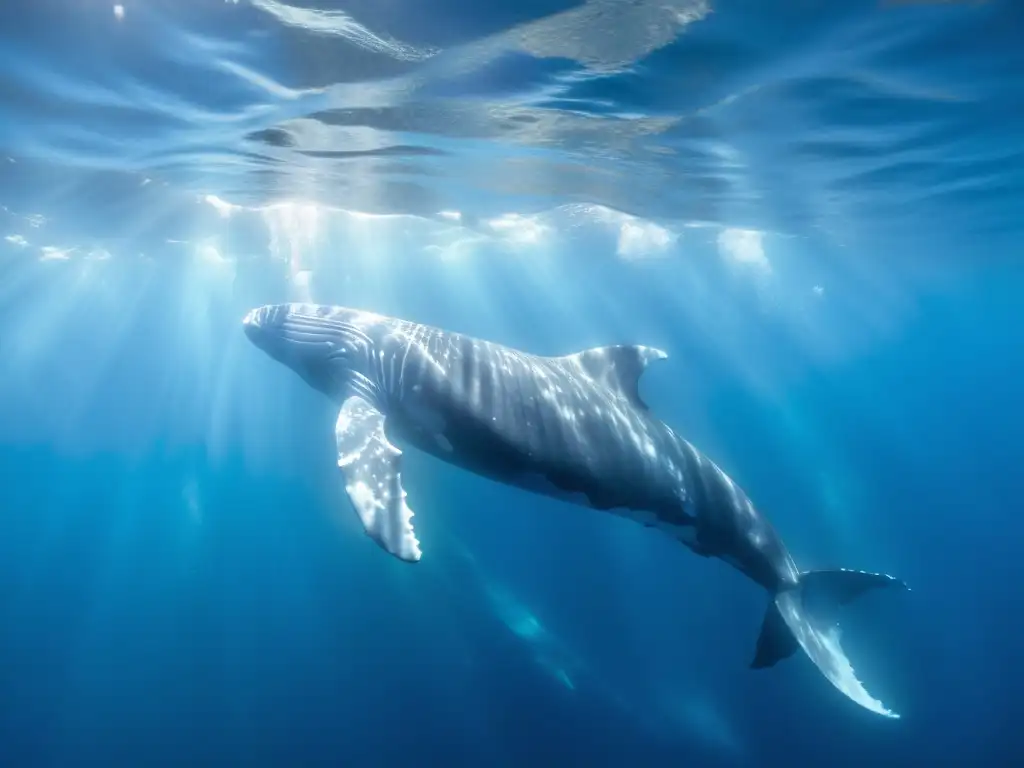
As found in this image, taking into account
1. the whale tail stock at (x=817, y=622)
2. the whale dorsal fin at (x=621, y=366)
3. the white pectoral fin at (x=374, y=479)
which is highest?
the whale dorsal fin at (x=621, y=366)

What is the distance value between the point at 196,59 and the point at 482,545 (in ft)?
77.5

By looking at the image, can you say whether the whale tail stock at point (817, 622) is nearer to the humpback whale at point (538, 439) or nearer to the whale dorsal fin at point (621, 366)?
the humpback whale at point (538, 439)

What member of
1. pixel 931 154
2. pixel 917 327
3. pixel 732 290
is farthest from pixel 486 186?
pixel 917 327

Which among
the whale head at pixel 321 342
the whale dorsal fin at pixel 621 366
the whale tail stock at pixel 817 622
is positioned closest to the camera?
the whale head at pixel 321 342

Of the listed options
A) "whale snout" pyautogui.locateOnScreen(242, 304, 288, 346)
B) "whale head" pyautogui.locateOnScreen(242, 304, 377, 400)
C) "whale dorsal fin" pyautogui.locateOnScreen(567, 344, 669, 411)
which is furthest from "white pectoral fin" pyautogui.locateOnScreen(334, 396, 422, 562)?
"whale dorsal fin" pyautogui.locateOnScreen(567, 344, 669, 411)

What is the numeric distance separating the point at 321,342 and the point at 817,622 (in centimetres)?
880

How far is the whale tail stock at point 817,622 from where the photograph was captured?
9836 millimetres

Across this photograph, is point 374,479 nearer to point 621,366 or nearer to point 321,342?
point 321,342

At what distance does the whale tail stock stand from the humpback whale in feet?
0.07

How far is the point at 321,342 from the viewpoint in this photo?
9.84m

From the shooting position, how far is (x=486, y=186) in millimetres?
23484

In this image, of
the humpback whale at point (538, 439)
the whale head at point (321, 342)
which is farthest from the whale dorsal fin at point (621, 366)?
the whale head at point (321, 342)

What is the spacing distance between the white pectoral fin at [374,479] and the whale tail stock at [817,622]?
598 cm

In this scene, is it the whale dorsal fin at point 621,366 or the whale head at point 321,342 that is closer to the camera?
the whale head at point 321,342
